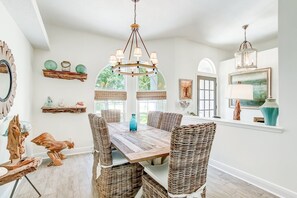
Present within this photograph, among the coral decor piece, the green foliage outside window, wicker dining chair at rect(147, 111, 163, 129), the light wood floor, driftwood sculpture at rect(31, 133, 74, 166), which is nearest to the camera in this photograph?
the light wood floor

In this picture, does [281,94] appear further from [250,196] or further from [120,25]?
[120,25]

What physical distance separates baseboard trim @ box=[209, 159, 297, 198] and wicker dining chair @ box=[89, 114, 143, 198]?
5.51ft

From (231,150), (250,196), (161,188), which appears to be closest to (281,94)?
(231,150)

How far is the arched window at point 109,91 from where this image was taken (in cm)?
417

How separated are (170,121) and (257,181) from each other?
1.60 meters

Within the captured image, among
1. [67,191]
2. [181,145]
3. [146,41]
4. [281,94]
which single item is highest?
[146,41]

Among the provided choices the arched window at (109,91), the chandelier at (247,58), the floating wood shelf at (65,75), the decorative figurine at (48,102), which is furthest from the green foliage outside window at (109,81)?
the chandelier at (247,58)

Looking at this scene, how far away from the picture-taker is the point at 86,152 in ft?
12.7

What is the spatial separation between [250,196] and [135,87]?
137 inches

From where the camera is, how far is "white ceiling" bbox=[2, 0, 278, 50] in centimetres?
283

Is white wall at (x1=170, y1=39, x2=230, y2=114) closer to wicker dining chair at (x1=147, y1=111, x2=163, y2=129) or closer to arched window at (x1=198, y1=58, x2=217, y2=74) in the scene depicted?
arched window at (x1=198, y1=58, x2=217, y2=74)

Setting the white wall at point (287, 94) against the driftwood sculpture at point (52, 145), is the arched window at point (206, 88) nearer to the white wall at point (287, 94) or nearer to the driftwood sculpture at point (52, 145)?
the white wall at point (287, 94)

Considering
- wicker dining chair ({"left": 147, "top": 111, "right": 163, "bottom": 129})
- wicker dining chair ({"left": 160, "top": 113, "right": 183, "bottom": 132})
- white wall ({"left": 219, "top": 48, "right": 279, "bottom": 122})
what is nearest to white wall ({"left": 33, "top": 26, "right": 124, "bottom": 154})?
wicker dining chair ({"left": 147, "top": 111, "right": 163, "bottom": 129})

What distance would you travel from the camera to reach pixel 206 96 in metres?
5.33
